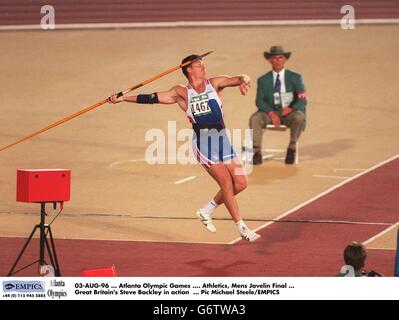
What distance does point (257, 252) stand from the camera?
1731 cm

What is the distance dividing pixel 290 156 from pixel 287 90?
102 cm

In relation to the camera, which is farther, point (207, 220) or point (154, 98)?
point (207, 220)

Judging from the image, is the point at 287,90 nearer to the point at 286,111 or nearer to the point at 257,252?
the point at 286,111

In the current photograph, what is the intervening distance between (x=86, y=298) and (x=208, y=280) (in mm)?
1125

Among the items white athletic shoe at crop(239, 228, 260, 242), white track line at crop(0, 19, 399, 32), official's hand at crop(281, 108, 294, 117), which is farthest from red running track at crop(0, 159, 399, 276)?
white track line at crop(0, 19, 399, 32)

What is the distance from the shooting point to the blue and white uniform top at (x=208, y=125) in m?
17.6

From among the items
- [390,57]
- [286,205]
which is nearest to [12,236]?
[286,205]

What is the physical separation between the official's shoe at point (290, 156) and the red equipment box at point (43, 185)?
802 cm

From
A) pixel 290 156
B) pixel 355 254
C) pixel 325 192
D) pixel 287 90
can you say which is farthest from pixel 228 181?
pixel 287 90

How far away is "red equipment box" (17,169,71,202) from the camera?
49.2ft

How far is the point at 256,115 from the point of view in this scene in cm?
2302

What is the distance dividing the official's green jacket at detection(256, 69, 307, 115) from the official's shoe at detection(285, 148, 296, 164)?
670 millimetres

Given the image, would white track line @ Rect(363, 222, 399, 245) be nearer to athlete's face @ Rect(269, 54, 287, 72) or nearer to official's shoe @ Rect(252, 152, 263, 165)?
official's shoe @ Rect(252, 152, 263, 165)
